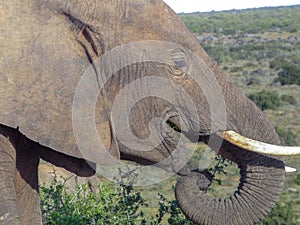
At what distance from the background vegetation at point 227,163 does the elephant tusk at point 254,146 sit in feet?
2.57

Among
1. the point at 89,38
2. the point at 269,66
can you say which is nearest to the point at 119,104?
the point at 89,38

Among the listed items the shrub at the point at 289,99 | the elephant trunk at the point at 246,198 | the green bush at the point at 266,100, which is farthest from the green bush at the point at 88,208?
the shrub at the point at 289,99

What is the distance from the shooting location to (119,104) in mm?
3082

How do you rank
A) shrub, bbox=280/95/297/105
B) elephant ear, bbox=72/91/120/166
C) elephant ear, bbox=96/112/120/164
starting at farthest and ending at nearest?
shrub, bbox=280/95/297/105
elephant ear, bbox=96/112/120/164
elephant ear, bbox=72/91/120/166

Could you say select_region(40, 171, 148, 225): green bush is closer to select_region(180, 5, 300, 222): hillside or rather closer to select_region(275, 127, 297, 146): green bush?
select_region(180, 5, 300, 222): hillside

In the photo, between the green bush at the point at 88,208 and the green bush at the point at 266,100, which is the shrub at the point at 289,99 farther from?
the green bush at the point at 88,208

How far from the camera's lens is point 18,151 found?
3021 mm

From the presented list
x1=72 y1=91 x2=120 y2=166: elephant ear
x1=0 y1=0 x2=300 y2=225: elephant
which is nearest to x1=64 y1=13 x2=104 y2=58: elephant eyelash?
x1=0 y1=0 x2=300 y2=225: elephant

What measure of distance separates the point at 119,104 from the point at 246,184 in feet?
2.33

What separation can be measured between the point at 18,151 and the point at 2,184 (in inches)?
13.6

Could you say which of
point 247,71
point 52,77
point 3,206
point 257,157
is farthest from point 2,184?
point 247,71

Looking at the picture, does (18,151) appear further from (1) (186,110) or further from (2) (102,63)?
(1) (186,110)

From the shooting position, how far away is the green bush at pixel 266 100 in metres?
17.2

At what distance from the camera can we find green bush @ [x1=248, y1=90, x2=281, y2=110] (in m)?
17.2
